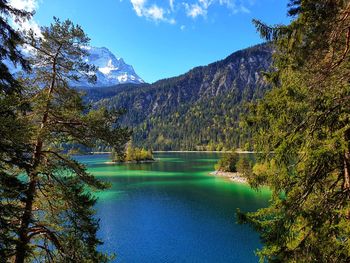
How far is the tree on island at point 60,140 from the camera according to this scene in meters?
9.84

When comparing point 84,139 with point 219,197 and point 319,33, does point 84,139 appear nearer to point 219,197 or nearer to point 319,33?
point 319,33

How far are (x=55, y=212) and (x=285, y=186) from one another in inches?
286

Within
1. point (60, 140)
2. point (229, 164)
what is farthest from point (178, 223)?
point (229, 164)

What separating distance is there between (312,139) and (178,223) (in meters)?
36.7

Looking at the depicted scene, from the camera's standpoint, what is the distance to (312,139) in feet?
23.0

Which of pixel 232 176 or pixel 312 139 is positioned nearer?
pixel 312 139

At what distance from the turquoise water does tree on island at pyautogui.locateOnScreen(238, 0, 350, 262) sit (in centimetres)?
2245

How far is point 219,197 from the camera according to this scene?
55.8m

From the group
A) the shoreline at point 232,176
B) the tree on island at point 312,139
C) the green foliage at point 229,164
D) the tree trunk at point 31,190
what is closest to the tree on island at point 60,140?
the tree trunk at point 31,190

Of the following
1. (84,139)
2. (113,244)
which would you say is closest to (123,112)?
(84,139)

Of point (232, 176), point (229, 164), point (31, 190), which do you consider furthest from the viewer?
point (229, 164)

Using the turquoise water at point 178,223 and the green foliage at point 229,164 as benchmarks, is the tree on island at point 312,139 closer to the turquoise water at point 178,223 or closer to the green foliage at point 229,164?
the turquoise water at point 178,223

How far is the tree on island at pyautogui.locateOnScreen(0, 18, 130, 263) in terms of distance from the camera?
9.84m

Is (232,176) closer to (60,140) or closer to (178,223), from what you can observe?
(178,223)
